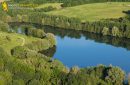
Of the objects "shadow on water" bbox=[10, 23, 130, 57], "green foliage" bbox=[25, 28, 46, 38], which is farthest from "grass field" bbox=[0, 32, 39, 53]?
"shadow on water" bbox=[10, 23, 130, 57]

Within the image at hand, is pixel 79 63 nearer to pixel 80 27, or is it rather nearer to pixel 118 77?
pixel 118 77

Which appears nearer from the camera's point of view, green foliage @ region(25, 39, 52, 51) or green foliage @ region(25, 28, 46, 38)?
green foliage @ region(25, 39, 52, 51)

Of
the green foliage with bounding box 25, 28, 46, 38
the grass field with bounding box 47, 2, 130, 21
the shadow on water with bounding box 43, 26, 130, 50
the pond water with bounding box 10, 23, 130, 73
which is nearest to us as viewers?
the pond water with bounding box 10, 23, 130, 73

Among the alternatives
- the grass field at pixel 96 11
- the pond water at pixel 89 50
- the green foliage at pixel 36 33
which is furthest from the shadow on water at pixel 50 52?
the grass field at pixel 96 11

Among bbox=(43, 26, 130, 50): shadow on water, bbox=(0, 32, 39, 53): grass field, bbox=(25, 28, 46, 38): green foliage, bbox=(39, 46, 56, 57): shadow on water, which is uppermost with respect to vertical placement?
bbox=(0, 32, 39, 53): grass field

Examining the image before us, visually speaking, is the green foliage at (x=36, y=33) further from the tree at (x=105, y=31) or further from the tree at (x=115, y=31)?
the tree at (x=115, y=31)

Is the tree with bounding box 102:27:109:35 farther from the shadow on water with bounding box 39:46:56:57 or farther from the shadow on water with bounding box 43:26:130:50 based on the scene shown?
the shadow on water with bounding box 39:46:56:57

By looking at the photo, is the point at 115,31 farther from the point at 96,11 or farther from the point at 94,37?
the point at 96,11
